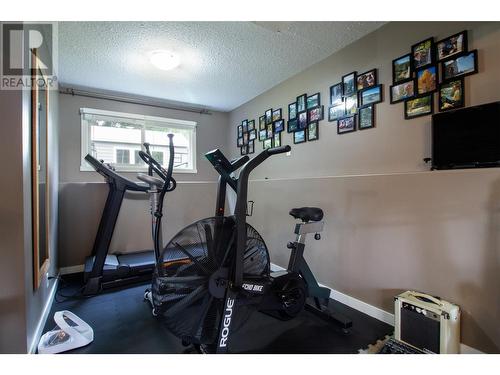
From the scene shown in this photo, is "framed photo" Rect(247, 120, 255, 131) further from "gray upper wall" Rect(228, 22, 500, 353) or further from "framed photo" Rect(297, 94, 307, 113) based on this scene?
"framed photo" Rect(297, 94, 307, 113)

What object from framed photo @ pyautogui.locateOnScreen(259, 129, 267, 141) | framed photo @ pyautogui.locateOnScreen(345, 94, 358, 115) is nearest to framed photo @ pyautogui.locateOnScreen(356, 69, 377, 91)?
framed photo @ pyautogui.locateOnScreen(345, 94, 358, 115)

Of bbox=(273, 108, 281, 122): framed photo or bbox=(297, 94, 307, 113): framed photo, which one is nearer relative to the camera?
bbox=(297, 94, 307, 113): framed photo

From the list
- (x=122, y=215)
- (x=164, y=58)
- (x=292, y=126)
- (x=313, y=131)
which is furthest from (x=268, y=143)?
(x=122, y=215)

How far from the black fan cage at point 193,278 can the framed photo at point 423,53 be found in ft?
6.26

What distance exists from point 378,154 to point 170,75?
2596 mm

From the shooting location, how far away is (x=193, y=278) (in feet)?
5.05

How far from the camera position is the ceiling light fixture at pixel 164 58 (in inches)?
104

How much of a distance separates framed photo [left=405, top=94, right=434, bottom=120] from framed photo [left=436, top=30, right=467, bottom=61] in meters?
0.29

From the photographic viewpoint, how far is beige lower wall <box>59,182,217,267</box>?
3451 millimetres

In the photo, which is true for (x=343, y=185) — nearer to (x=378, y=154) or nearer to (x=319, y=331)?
(x=378, y=154)

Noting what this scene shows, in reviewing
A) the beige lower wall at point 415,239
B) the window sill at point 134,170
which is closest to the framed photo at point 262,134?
the beige lower wall at point 415,239

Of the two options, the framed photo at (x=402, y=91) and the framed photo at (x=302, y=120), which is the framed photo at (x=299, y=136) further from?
the framed photo at (x=402, y=91)

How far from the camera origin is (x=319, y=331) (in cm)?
201

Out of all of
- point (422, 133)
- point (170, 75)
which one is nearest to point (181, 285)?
point (422, 133)
